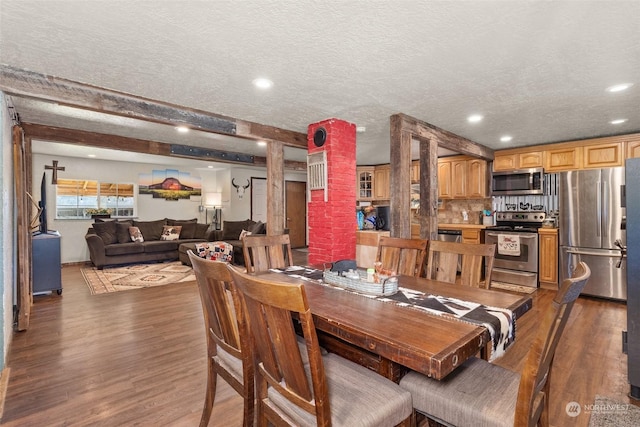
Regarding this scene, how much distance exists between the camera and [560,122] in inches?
151

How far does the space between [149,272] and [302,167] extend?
3.69m

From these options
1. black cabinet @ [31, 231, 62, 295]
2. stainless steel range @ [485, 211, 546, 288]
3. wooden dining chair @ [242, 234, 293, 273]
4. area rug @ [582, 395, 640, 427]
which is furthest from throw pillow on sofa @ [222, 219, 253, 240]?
area rug @ [582, 395, 640, 427]

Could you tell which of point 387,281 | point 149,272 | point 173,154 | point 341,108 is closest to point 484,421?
point 387,281

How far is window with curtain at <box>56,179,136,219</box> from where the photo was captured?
6582mm

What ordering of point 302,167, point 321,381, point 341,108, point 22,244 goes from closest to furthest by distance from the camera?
point 321,381 < point 22,244 < point 341,108 < point 302,167

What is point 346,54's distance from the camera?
85.7 inches

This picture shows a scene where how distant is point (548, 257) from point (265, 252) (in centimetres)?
429

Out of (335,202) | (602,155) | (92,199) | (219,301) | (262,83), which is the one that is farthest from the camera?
(92,199)

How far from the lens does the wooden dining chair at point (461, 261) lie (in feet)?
6.54

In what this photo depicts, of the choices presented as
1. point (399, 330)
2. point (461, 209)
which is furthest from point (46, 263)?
point (461, 209)

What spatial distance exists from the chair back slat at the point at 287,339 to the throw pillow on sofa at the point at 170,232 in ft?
21.7

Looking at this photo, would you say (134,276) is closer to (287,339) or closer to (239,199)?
(239,199)

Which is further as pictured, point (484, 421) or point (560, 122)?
point (560, 122)

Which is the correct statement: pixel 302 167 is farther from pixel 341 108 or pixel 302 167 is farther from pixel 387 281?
pixel 387 281
